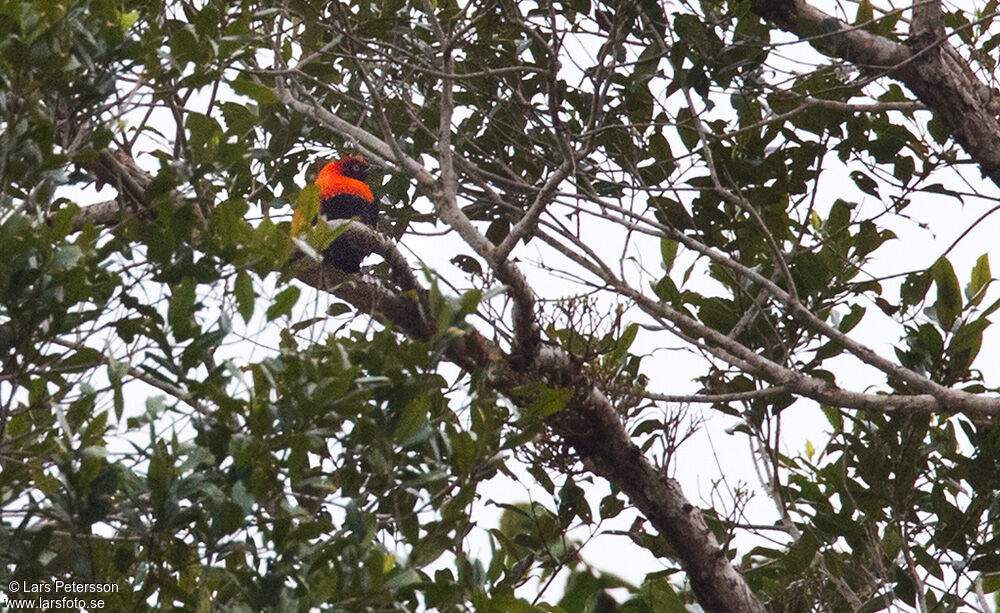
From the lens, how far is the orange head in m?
5.01

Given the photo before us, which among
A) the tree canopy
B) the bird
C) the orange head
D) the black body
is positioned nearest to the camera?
the tree canopy

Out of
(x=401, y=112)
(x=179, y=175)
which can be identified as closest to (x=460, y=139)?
(x=401, y=112)

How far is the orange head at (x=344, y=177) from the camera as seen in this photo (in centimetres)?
501

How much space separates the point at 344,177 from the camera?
16.8 feet

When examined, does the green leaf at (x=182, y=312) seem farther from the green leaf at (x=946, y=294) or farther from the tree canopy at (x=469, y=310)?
the green leaf at (x=946, y=294)

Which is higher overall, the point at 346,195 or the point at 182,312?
the point at 346,195

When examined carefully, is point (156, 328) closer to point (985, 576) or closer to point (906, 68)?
point (906, 68)

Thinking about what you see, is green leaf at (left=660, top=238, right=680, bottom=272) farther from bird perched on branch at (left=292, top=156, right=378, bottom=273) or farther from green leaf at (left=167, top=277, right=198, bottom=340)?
green leaf at (left=167, top=277, right=198, bottom=340)

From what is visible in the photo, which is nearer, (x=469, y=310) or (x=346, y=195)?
(x=469, y=310)

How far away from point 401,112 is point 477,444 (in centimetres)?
196

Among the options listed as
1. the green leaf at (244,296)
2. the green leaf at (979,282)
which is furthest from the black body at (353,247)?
the green leaf at (979,282)

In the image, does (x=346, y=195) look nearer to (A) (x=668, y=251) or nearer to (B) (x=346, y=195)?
(B) (x=346, y=195)

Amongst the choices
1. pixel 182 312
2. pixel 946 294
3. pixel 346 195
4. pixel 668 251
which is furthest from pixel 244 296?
pixel 346 195

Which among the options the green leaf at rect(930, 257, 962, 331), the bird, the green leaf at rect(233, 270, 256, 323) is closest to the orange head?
the bird
